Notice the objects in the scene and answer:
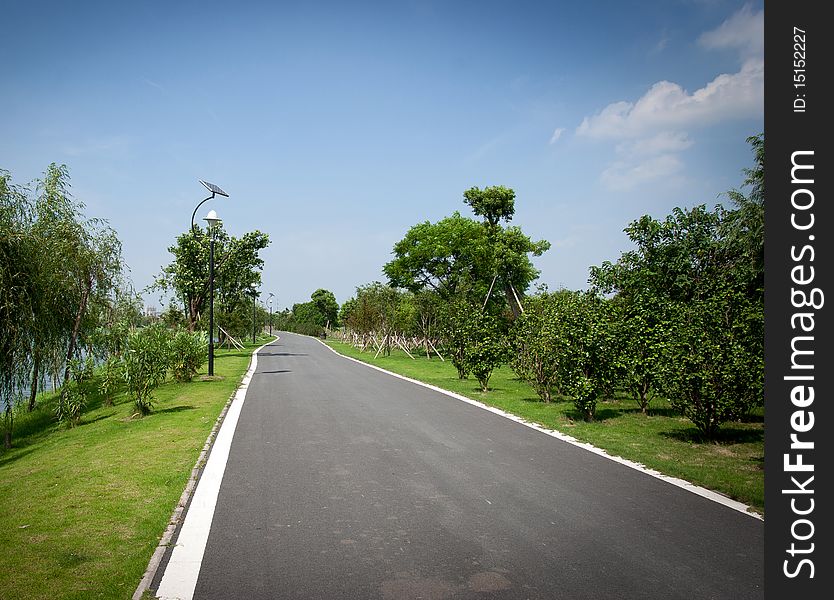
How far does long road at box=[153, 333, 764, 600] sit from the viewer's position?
3730mm

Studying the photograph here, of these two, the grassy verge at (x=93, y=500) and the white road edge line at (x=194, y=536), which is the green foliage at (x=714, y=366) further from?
the grassy verge at (x=93, y=500)

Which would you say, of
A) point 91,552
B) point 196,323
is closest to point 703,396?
point 91,552

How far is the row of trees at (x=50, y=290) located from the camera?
34.5 feet

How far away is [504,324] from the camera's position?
3102 cm

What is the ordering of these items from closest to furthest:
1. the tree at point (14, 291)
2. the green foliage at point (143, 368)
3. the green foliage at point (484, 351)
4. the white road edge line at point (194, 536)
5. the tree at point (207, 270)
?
the white road edge line at point (194, 536) < the tree at point (14, 291) < the green foliage at point (143, 368) < the green foliage at point (484, 351) < the tree at point (207, 270)

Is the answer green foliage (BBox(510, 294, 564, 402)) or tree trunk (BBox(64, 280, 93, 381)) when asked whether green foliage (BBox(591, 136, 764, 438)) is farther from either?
tree trunk (BBox(64, 280, 93, 381))

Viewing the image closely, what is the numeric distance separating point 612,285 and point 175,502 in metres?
13.8

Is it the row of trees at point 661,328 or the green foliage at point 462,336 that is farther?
the green foliage at point 462,336

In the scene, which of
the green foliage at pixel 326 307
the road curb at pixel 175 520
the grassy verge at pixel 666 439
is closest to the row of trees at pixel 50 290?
the road curb at pixel 175 520

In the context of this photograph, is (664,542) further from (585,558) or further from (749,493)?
(749,493)

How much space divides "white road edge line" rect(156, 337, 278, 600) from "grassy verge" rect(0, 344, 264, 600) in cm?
21

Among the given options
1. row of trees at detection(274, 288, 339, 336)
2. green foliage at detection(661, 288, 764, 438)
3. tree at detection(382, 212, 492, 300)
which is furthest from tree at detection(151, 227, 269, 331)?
row of trees at detection(274, 288, 339, 336)

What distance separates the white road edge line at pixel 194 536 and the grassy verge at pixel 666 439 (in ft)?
17.0

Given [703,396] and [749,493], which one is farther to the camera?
[703,396]
